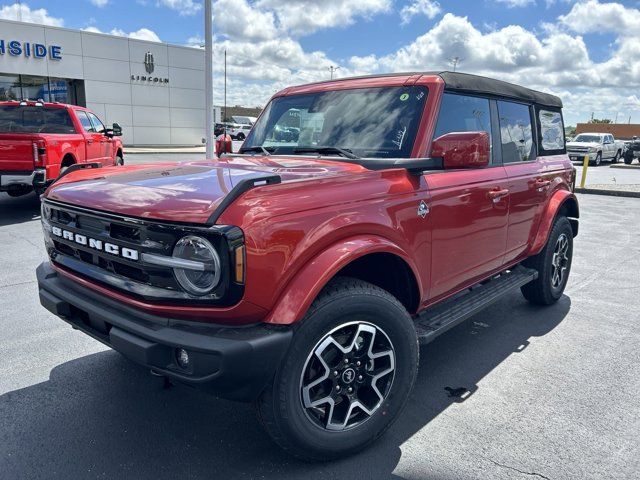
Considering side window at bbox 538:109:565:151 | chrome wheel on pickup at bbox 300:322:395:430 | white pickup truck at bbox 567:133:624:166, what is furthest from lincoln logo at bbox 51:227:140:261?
white pickup truck at bbox 567:133:624:166

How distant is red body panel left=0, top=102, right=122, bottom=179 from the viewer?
8.16m

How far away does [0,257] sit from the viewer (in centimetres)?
624

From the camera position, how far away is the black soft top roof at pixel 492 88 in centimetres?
343

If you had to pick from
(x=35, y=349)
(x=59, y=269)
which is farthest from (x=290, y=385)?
(x=35, y=349)

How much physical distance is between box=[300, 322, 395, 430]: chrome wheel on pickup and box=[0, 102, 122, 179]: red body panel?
7691 millimetres

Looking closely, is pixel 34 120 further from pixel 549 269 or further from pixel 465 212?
pixel 549 269

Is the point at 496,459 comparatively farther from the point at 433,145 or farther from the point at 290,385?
the point at 433,145

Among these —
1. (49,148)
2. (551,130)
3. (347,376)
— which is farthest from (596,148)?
(347,376)

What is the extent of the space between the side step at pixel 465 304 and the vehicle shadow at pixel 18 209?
24.7 feet

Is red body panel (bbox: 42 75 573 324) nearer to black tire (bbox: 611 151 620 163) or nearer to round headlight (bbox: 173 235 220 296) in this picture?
round headlight (bbox: 173 235 220 296)

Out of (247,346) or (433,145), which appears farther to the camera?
(433,145)

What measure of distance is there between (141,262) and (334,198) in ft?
3.09

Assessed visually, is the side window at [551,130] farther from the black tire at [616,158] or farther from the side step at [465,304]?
the black tire at [616,158]

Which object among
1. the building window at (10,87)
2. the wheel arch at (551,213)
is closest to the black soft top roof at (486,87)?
the wheel arch at (551,213)
